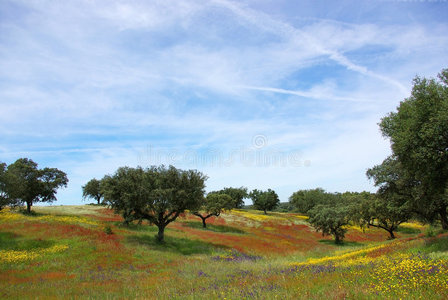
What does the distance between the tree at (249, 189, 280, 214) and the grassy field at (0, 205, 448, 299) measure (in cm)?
7959

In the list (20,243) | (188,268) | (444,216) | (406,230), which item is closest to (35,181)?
(20,243)

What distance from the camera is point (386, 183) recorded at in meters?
32.4

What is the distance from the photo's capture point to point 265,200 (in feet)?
436

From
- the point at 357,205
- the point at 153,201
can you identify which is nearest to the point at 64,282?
the point at 153,201

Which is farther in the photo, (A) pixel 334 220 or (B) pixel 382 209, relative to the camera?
(A) pixel 334 220

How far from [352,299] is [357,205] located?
46522 mm

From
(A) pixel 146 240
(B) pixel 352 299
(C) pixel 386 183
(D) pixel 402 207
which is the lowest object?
(A) pixel 146 240

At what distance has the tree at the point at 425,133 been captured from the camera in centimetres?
1825

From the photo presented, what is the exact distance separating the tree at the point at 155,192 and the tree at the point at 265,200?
9629 cm

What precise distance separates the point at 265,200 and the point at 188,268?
113m

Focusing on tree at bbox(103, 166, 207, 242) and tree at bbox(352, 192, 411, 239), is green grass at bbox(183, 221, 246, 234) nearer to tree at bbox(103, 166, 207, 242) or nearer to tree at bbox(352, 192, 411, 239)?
tree at bbox(103, 166, 207, 242)

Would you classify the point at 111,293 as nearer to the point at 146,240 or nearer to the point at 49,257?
the point at 49,257

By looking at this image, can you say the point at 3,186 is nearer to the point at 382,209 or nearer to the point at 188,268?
the point at 188,268

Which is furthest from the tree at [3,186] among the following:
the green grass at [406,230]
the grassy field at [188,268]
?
the green grass at [406,230]
